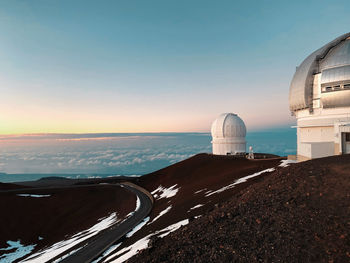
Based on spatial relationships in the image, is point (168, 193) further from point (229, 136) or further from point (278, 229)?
point (278, 229)

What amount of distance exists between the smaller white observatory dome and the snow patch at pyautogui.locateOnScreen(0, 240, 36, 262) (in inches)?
1614

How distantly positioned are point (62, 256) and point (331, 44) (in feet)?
126

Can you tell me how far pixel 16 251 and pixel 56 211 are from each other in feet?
32.8

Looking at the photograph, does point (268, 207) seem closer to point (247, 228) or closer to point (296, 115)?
point (247, 228)

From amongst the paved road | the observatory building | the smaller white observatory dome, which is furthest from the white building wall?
the paved road

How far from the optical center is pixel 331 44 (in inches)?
1107

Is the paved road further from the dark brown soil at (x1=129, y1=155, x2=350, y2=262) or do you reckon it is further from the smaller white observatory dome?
the smaller white observatory dome

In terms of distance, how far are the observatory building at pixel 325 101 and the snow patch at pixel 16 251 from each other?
3756 cm

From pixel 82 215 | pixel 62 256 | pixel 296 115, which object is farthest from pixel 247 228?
pixel 82 215

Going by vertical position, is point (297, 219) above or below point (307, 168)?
below

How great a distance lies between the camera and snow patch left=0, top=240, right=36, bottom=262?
89.9ft

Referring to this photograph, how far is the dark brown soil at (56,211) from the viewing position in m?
32.4

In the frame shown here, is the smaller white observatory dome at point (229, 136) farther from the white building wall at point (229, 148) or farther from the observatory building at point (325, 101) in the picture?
the observatory building at point (325, 101)

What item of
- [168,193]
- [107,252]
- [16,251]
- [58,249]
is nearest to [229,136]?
[168,193]
